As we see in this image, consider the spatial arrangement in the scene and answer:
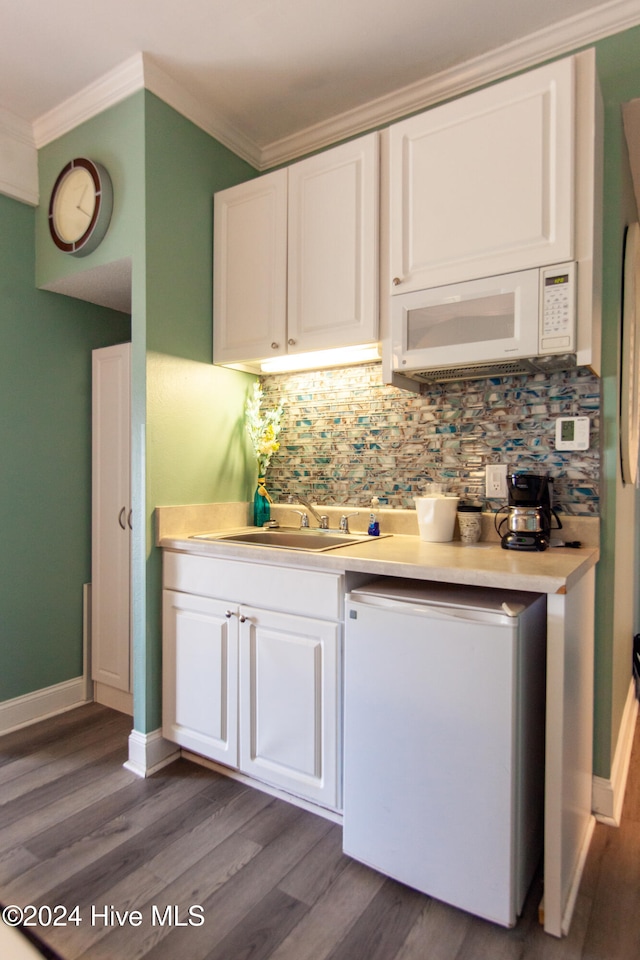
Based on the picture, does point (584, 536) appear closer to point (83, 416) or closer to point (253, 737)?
point (253, 737)

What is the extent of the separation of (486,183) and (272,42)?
1.01 m

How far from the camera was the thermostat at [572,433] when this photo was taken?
1.94 metres

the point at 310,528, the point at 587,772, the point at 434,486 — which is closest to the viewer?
the point at 587,772

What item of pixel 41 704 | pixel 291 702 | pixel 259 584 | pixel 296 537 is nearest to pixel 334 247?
pixel 296 537

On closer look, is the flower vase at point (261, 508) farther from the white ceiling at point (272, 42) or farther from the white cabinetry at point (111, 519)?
the white ceiling at point (272, 42)

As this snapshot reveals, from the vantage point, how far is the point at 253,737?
199 cm

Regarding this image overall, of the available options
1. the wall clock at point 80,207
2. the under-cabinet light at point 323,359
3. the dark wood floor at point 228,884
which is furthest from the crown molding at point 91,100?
the dark wood floor at point 228,884

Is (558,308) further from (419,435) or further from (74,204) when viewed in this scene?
(74,204)

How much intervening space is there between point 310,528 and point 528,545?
1.06 metres

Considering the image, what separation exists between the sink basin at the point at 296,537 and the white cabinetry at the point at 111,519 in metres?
0.61

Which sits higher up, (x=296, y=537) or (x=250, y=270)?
(x=250, y=270)

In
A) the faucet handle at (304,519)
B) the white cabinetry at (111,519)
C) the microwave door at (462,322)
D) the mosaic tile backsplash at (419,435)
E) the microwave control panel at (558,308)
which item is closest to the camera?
the microwave control panel at (558,308)

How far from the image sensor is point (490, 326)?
1.81 metres

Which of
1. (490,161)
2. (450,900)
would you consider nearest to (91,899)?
(450,900)
